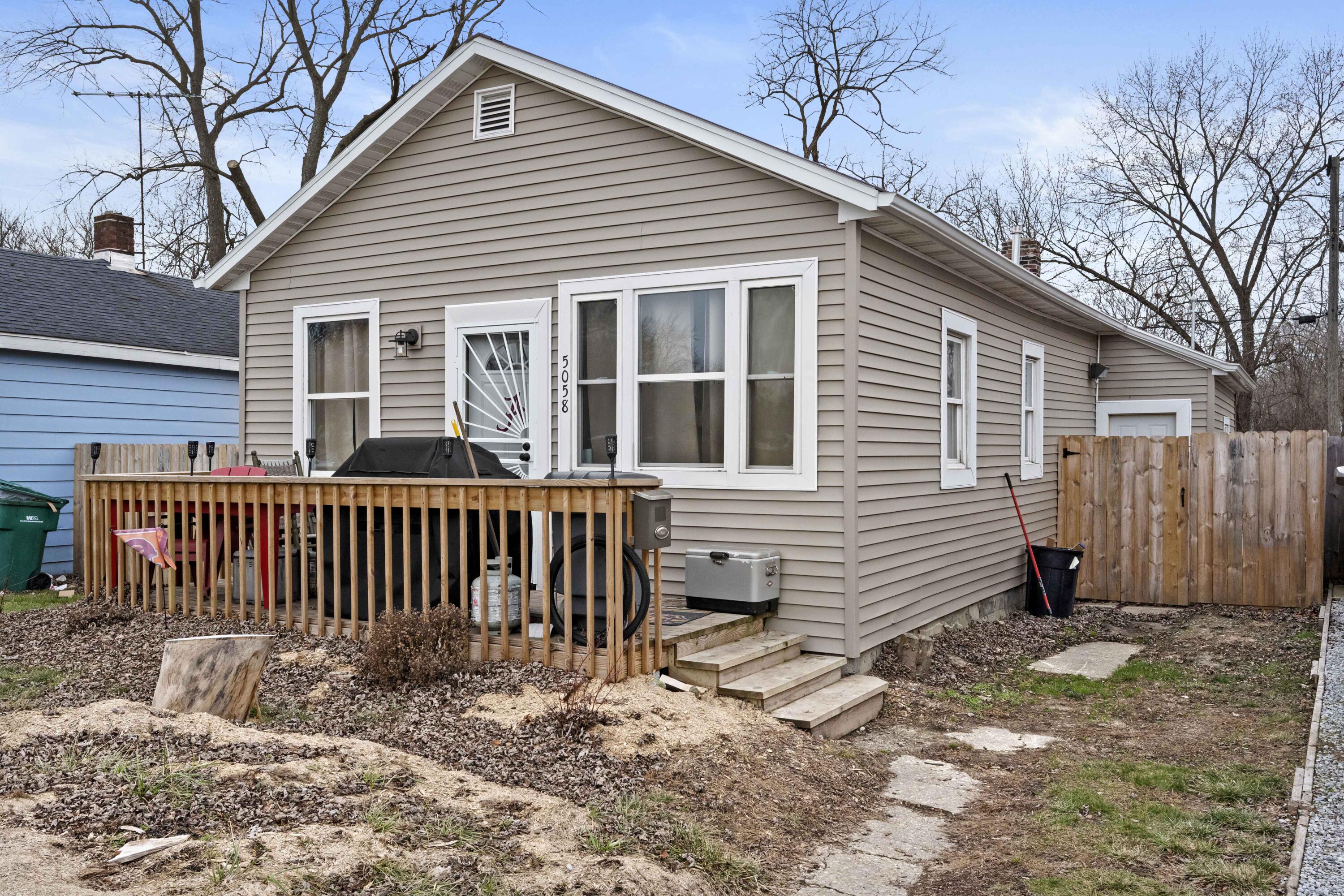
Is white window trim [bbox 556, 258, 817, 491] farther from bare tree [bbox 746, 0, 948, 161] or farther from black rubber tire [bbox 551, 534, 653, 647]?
bare tree [bbox 746, 0, 948, 161]

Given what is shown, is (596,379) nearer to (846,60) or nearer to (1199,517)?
(1199,517)

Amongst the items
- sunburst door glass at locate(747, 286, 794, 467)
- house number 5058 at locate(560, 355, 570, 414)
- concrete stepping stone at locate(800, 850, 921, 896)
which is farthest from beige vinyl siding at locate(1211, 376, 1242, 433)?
concrete stepping stone at locate(800, 850, 921, 896)

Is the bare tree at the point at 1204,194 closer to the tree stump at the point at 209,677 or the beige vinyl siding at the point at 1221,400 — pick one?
the beige vinyl siding at the point at 1221,400

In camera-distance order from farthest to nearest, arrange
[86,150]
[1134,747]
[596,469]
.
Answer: [86,150]
[596,469]
[1134,747]

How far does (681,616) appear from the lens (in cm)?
664

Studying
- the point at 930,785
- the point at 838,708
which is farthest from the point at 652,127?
the point at 930,785

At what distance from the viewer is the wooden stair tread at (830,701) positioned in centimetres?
568

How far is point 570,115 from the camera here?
309 inches

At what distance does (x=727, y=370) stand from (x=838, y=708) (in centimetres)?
243

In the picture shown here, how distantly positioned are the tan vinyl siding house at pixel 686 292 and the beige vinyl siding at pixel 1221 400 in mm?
A: 5451

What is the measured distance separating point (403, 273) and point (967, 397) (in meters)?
4.94

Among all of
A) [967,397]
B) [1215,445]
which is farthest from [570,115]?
[1215,445]

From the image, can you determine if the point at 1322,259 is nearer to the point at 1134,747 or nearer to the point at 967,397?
the point at 967,397

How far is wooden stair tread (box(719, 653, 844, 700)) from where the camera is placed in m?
5.76
